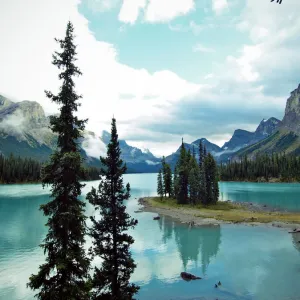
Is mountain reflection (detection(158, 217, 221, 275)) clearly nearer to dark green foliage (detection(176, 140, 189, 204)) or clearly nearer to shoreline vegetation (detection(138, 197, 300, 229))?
shoreline vegetation (detection(138, 197, 300, 229))

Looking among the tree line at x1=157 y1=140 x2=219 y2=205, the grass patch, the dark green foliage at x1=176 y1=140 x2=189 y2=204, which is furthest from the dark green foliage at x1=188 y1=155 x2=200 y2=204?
the grass patch

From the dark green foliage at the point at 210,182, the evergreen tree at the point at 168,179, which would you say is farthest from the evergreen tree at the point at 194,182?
the evergreen tree at the point at 168,179

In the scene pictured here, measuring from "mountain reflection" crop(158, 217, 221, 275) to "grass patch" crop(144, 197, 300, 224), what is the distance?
538 inches

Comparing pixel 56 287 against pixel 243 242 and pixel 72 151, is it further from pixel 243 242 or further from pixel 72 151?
pixel 243 242

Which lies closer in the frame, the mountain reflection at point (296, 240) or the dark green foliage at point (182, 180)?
the mountain reflection at point (296, 240)

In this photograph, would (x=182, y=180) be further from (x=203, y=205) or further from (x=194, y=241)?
(x=194, y=241)

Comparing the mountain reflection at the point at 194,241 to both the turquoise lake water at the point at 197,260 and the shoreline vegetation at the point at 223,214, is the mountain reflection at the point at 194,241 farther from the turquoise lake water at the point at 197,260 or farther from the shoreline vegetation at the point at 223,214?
the shoreline vegetation at the point at 223,214

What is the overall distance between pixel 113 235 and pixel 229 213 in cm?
7568

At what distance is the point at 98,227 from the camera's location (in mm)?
24281

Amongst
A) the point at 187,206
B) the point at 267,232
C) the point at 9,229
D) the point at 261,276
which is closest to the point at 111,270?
the point at 261,276

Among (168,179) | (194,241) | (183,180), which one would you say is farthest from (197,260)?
(168,179)

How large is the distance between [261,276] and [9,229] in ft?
202

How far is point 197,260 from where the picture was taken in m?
49.4

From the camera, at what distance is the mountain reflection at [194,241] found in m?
50.6
